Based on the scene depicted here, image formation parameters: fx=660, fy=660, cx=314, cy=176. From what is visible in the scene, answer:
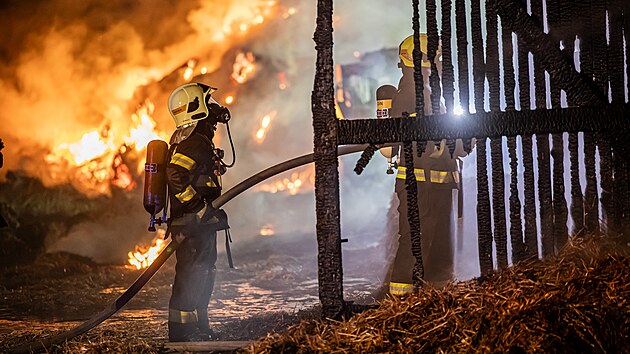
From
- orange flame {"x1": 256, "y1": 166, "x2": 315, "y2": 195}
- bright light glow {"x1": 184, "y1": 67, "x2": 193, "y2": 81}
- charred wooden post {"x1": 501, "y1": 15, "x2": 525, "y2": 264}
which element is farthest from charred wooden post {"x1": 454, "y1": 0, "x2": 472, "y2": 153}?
orange flame {"x1": 256, "y1": 166, "x2": 315, "y2": 195}

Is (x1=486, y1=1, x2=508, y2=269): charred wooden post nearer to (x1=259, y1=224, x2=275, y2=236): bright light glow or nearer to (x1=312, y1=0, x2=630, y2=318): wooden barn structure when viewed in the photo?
(x1=312, y1=0, x2=630, y2=318): wooden barn structure

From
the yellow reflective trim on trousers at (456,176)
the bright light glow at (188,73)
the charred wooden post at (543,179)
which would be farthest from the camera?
the bright light glow at (188,73)

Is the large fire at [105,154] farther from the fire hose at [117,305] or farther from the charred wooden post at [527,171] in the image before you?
the charred wooden post at [527,171]

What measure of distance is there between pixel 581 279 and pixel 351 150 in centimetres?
314

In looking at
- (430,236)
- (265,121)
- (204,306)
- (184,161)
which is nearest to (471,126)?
(184,161)

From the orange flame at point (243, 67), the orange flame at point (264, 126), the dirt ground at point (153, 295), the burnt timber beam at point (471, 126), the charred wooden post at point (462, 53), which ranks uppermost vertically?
the orange flame at point (243, 67)

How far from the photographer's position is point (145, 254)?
1228cm

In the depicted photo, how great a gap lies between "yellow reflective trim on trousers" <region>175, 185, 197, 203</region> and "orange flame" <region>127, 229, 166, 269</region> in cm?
625

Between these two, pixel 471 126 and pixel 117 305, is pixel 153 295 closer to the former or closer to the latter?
pixel 117 305

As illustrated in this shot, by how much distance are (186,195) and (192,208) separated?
0.16m

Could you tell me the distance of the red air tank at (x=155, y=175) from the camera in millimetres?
5977

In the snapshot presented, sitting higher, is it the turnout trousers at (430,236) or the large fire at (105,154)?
the large fire at (105,154)

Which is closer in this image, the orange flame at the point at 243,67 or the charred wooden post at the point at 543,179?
the charred wooden post at the point at 543,179

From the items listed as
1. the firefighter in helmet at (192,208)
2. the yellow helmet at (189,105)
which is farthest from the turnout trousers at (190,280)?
the yellow helmet at (189,105)
